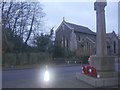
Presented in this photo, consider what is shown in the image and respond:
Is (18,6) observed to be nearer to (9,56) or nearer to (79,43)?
(9,56)

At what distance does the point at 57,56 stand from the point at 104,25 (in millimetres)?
38919

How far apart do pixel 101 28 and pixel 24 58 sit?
30.5 m

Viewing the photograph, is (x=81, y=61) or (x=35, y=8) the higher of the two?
(x=35, y=8)

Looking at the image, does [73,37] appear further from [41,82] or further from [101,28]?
[41,82]

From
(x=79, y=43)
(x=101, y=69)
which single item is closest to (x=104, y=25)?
(x=101, y=69)

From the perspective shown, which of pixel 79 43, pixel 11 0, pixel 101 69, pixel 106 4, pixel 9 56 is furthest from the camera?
pixel 79 43

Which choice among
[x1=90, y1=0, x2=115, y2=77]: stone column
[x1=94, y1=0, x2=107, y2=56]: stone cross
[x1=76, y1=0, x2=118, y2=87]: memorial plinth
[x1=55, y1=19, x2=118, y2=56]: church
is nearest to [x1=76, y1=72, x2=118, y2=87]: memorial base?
[x1=76, y1=0, x2=118, y2=87]: memorial plinth

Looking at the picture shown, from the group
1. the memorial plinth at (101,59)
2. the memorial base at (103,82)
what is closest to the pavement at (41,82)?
the memorial base at (103,82)

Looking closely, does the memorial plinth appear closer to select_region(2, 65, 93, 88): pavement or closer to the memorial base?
the memorial base

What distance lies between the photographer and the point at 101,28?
1480 cm

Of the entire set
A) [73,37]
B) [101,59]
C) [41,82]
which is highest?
[73,37]

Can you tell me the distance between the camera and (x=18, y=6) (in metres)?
49.4

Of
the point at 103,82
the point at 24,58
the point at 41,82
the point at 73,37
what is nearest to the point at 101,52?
the point at 103,82

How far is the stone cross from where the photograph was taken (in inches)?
577
